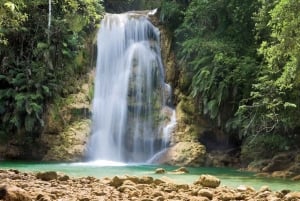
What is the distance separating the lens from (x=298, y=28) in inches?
405

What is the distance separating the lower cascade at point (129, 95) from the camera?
22469 mm

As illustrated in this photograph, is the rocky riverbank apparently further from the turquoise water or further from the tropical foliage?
the tropical foliage

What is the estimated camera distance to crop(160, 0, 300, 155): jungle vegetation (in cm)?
1705

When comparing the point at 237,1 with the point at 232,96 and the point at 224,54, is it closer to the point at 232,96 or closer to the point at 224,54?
the point at 224,54

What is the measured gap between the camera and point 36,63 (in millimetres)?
23328

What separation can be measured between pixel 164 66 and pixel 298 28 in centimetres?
1580

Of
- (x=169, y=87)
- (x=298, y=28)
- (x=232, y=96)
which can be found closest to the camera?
(x=298, y=28)

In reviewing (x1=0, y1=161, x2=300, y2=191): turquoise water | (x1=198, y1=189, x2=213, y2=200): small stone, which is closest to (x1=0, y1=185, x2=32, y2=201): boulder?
(x1=198, y1=189, x2=213, y2=200): small stone

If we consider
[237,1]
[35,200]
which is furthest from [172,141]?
[35,200]

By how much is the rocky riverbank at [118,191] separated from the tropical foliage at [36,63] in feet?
37.6

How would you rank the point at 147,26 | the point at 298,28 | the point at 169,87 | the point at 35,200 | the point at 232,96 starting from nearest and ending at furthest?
1. the point at 35,200
2. the point at 298,28
3. the point at 232,96
4. the point at 169,87
5. the point at 147,26

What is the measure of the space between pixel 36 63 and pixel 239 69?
998 centimetres

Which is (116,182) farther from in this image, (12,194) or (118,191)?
(12,194)

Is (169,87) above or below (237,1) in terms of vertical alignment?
below
